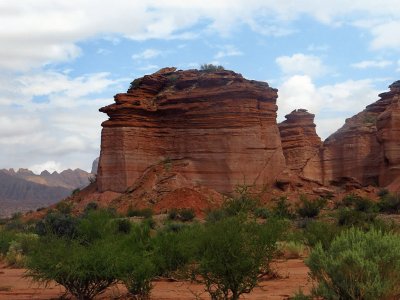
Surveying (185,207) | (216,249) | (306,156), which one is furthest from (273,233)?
(306,156)

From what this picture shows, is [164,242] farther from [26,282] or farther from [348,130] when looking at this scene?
[348,130]

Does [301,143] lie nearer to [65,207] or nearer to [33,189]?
[65,207]

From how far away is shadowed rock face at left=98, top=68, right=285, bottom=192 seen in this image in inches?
1831

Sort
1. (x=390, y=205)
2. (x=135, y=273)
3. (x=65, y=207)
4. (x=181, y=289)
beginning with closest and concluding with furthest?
(x=135, y=273), (x=181, y=289), (x=390, y=205), (x=65, y=207)

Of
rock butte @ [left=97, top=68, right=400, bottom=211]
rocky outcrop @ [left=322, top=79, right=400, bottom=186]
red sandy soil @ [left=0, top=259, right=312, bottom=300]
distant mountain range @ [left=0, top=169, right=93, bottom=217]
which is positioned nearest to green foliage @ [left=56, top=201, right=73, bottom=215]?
rock butte @ [left=97, top=68, right=400, bottom=211]

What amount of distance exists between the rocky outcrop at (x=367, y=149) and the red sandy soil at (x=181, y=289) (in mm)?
38071

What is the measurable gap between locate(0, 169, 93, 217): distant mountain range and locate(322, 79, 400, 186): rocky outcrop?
70457mm

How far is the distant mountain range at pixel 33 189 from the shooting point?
121m

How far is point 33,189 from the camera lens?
145625mm

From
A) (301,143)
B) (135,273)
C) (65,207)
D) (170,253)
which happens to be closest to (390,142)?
(301,143)

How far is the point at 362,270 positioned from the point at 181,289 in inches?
256

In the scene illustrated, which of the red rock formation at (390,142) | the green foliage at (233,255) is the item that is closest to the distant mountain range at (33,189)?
the red rock formation at (390,142)

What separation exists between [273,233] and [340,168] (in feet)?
168

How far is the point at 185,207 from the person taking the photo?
1597 inches
